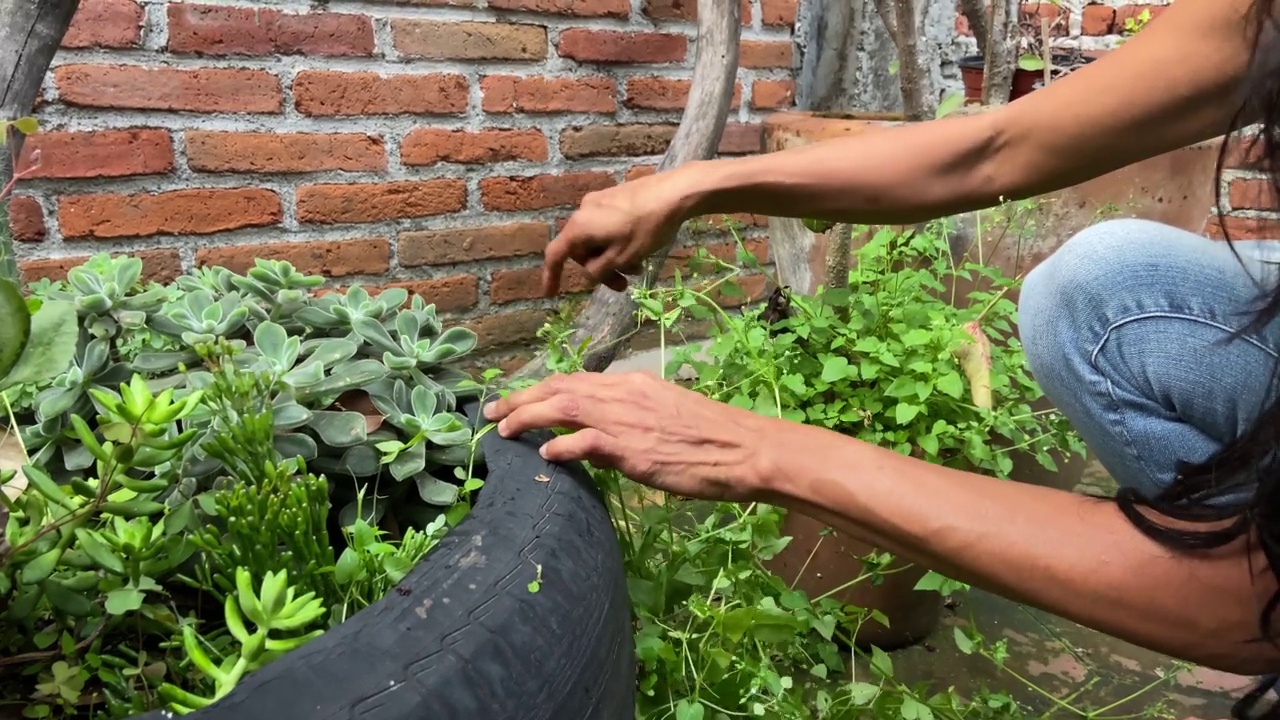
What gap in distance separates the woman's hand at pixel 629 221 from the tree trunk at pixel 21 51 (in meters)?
0.46

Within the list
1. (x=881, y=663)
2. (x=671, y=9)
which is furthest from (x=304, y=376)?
(x=671, y=9)

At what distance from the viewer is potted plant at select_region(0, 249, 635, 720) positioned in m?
0.45

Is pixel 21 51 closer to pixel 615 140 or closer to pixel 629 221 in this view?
pixel 629 221

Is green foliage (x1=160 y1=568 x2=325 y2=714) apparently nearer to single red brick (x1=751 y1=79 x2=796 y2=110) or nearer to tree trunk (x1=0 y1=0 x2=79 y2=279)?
tree trunk (x1=0 y1=0 x2=79 y2=279)

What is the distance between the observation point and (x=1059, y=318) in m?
0.93

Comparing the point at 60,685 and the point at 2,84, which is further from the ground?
the point at 2,84

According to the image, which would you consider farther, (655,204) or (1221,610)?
(655,204)

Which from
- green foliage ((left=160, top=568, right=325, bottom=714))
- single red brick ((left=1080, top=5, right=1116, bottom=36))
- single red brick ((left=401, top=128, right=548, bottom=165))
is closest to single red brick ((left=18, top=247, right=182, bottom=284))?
single red brick ((left=401, top=128, right=548, bottom=165))

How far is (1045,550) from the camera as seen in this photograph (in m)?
0.63

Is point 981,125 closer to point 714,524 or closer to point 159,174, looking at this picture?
point 714,524

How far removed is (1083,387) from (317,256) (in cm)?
126

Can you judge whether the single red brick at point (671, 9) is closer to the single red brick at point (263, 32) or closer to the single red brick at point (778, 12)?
the single red brick at point (778, 12)

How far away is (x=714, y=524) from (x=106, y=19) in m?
1.19

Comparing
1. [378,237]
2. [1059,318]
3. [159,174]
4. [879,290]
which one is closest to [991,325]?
[879,290]
